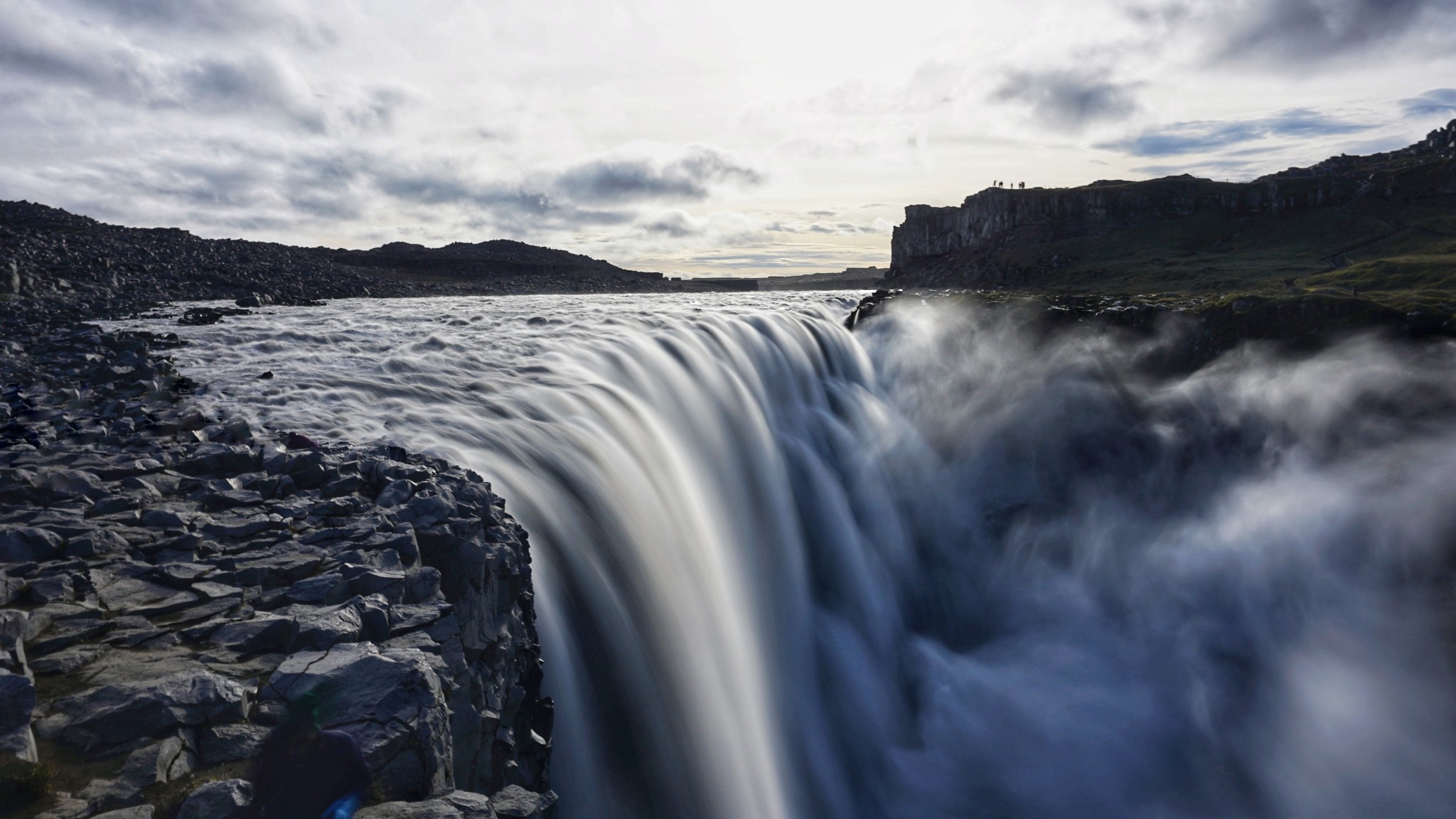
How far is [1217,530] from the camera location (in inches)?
588

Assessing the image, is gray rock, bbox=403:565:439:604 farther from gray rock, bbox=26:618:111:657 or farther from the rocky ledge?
gray rock, bbox=26:618:111:657

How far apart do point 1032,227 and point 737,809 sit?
135 m

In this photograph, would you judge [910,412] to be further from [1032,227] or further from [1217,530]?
[1032,227]

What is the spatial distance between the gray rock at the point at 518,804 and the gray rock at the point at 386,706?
51 cm

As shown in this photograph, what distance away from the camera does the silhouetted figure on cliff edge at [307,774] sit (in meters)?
3.95

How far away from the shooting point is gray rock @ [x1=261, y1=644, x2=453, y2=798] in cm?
439

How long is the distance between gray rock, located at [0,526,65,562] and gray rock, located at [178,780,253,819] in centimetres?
350

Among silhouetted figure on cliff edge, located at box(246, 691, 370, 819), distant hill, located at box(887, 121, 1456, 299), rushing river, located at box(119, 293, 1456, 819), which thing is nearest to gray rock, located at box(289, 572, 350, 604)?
silhouetted figure on cliff edge, located at box(246, 691, 370, 819)

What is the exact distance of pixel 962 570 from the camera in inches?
656

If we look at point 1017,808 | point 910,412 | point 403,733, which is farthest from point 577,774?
point 910,412

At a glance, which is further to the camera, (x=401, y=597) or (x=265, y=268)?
(x=265, y=268)

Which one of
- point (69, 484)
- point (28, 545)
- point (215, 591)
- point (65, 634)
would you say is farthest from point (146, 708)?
point (69, 484)

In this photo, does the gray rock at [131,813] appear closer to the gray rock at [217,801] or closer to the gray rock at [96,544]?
the gray rock at [217,801]

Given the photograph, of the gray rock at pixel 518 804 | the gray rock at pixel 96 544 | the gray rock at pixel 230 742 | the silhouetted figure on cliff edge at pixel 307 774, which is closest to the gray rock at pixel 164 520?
the gray rock at pixel 96 544
